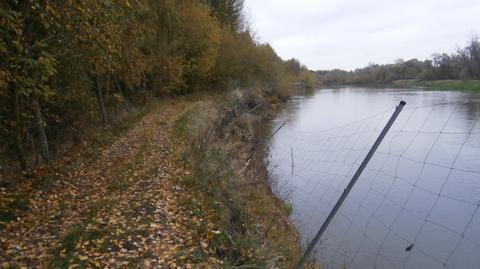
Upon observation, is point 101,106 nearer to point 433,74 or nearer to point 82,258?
point 82,258

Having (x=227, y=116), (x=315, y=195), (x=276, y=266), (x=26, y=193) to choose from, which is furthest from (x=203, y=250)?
(x=227, y=116)

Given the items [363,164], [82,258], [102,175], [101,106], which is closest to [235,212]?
[82,258]

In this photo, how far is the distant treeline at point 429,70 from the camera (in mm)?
75125

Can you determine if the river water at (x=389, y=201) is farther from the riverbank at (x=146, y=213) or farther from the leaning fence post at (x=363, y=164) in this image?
the leaning fence post at (x=363, y=164)

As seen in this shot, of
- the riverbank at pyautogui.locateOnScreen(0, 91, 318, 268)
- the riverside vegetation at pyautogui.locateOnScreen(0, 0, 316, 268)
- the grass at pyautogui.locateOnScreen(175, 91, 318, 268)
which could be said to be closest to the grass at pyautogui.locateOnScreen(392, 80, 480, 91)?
the riverside vegetation at pyautogui.locateOnScreen(0, 0, 316, 268)

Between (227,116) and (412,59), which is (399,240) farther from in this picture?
(412,59)

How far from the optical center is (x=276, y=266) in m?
6.70

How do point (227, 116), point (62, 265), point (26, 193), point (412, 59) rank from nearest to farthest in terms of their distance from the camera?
point (62, 265), point (26, 193), point (227, 116), point (412, 59)

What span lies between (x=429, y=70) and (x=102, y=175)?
92.9 metres

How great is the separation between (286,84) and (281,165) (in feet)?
131

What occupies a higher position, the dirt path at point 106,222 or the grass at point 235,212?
the dirt path at point 106,222

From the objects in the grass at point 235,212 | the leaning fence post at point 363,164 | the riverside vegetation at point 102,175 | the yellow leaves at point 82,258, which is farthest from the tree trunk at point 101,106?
the leaning fence post at point 363,164

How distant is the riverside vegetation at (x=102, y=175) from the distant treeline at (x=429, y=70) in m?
70.9

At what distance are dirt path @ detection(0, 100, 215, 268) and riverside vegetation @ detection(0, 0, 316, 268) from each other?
1.0 inches
